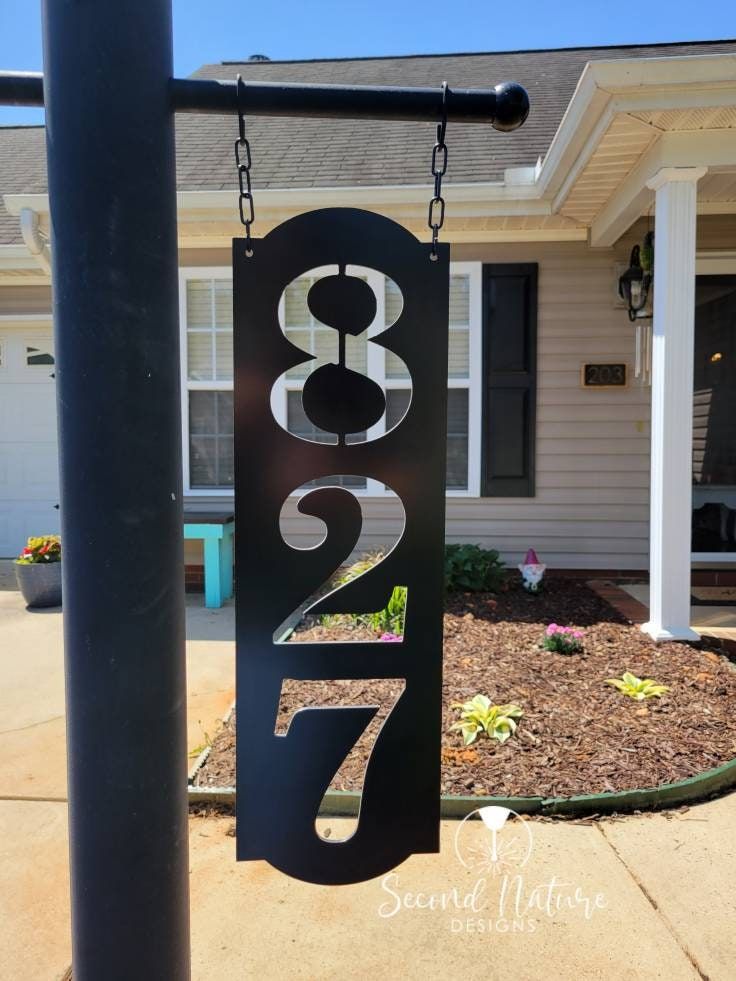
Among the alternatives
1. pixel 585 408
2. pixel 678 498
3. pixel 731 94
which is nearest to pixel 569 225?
pixel 585 408

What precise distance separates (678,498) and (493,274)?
2445 mm

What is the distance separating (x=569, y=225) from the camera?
519cm

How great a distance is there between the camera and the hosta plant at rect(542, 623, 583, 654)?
3672 millimetres

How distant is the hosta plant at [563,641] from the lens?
3672mm

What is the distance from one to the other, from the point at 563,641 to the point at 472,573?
4.48 ft

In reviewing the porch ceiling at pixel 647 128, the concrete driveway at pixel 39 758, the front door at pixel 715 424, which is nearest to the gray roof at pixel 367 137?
the porch ceiling at pixel 647 128

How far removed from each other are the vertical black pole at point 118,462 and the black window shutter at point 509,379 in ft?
15.1

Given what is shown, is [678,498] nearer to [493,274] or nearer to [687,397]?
[687,397]

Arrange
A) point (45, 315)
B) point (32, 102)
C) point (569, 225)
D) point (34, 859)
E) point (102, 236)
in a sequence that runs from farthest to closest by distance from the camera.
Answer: point (45, 315)
point (569, 225)
point (34, 859)
point (32, 102)
point (102, 236)

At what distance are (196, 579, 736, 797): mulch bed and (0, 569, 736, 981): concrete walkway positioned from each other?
7.1 inches

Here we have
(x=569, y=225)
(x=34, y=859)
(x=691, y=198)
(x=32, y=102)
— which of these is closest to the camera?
Result: (x=32, y=102)

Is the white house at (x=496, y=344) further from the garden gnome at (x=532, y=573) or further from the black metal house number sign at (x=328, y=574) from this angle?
the black metal house number sign at (x=328, y=574)

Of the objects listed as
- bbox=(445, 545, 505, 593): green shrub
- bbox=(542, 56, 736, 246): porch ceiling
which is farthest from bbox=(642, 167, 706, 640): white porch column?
bbox=(445, 545, 505, 593): green shrub

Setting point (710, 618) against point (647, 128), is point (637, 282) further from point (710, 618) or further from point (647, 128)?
point (710, 618)
